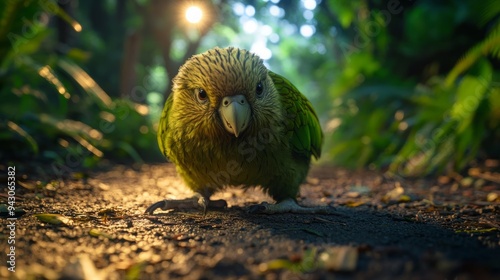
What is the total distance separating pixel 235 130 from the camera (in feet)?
9.02

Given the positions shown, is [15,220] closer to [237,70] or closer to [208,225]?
[208,225]

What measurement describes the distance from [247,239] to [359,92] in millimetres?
6533

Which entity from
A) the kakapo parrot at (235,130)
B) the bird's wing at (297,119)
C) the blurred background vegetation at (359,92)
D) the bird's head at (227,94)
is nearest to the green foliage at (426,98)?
the blurred background vegetation at (359,92)

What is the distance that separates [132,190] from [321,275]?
3362 millimetres

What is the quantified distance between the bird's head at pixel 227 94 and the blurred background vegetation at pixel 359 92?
2.58 meters

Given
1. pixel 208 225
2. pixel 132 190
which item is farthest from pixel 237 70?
pixel 132 190

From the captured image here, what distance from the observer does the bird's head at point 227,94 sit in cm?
281

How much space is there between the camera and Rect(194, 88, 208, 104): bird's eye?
296cm

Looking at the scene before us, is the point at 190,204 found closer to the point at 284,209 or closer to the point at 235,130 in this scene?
the point at 284,209

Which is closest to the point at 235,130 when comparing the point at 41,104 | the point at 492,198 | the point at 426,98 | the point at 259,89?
the point at 259,89

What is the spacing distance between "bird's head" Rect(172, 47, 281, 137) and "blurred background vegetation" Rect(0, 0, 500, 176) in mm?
2576

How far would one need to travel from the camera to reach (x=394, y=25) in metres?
8.95

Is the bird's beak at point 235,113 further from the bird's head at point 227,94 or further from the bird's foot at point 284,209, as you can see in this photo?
the bird's foot at point 284,209

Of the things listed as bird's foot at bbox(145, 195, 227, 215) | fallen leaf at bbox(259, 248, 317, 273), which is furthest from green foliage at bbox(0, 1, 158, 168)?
fallen leaf at bbox(259, 248, 317, 273)
